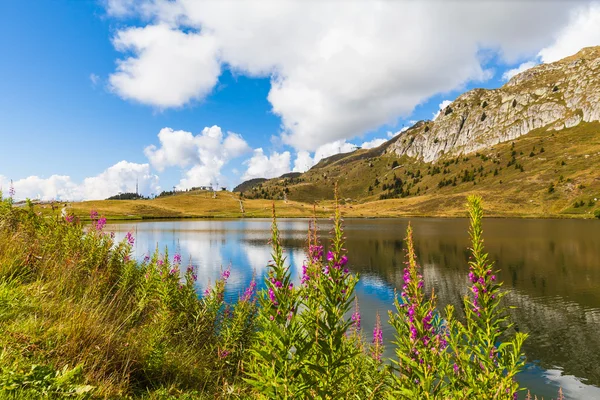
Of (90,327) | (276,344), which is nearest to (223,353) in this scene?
(90,327)

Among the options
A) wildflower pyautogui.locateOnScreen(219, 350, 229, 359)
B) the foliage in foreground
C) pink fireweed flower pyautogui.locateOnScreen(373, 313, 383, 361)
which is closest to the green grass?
the foliage in foreground

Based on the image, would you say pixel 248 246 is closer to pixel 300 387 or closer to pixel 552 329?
pixel 552 329

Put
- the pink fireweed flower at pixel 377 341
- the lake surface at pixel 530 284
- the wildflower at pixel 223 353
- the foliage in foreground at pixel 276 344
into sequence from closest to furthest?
the foliage in foreground at pixel 276 344 → the pink fireweed flower at pixel 377 341 → the wildflower at pixel 223 353 → the lake surface at pixel 530 284

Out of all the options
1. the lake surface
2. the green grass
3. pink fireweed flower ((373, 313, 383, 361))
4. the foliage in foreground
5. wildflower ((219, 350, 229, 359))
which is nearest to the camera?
the foliage in foreground

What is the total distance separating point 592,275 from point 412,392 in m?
46.9

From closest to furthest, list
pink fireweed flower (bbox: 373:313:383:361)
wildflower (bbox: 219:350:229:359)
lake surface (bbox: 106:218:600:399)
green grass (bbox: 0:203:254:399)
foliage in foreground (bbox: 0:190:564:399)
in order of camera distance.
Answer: foliage in foreground (bbox: 0:190:564:399) → green grass (bbox: 0:203:254:399) → pink fireweed flower (bbox: 373:313:383:361) → wildflower (bbox: 219:350:229:359) → lake surface (bbox: 106:218:600:399)

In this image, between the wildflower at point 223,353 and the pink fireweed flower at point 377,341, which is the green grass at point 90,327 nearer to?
the wildflower at point 223,353

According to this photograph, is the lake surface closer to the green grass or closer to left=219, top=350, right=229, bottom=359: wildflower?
the green grass

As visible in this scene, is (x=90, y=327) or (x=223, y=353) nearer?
(x=90, y=327)

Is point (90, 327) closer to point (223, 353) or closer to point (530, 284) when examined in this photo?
point (223, 353)

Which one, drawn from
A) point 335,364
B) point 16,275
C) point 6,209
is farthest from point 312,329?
point 6,209

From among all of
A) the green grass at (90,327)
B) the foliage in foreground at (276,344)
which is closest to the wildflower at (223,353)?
the foliage in foreground at (276,344)

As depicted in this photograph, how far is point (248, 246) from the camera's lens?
62.5 m

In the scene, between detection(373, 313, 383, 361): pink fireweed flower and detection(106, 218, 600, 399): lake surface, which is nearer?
detection(373, 313, 383, 361): pink fireweed flower
